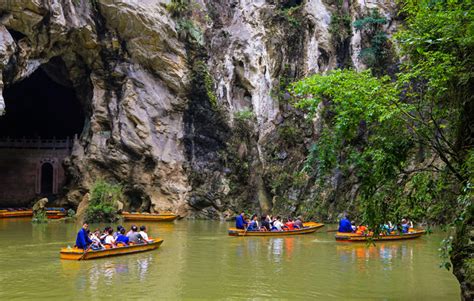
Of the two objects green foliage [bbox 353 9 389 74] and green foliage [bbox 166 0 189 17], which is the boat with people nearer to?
green foliage [bbox 166 0 189 17]

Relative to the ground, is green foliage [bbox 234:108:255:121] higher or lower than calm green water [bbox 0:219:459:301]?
higher

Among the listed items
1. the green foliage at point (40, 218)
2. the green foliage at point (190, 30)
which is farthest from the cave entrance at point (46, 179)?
the green foliage at point (190, 30)

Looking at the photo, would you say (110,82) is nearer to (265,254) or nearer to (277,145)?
(277,145)

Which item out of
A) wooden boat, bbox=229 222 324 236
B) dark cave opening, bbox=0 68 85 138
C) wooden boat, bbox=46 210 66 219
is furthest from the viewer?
dark cave opening, bbox=0 68 85 138

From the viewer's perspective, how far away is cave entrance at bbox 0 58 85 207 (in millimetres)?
35812

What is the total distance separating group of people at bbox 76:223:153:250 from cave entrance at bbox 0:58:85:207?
703 inches

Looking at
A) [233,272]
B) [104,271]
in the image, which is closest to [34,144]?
[104,271]

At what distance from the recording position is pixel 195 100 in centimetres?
3259

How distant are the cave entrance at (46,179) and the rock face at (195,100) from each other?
474 centimetres

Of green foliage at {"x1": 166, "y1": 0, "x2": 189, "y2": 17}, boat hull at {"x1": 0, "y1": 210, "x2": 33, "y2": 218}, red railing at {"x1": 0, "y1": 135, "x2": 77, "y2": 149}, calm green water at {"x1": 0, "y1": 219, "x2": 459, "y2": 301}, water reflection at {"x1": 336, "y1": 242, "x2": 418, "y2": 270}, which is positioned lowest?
water reflection at {"x1": 336, "y1": 242, "x2": 418, "y2": 270}

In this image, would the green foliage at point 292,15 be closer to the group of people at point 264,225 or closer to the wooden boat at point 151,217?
the wooden boat at point 151,217

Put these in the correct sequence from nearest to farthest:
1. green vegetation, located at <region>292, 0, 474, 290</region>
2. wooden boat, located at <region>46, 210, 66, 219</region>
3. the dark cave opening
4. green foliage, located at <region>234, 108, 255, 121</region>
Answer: green vegetation, located at <region>292, 0, 474, 290</region>
wooden boat, located at <region>46, 210, 66, 219</region>
green foliage, located at <region>234, 108, 255, 121</region>
the dark cave opening

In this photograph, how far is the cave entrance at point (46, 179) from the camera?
36.8 metres

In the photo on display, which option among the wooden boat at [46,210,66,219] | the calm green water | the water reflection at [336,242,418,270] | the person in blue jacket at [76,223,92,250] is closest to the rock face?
the wooden boat at [46,210,66,219]
